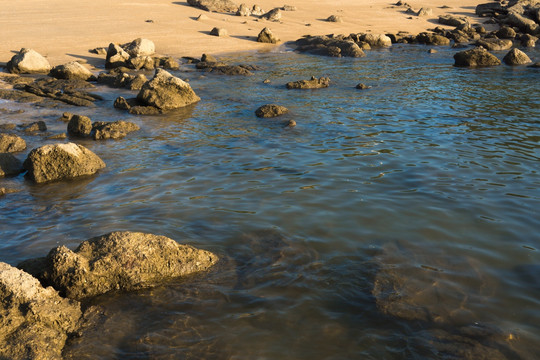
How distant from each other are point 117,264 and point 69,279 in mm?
567

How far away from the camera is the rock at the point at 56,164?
33.3 feet

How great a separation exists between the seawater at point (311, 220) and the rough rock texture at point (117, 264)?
0.19 metres

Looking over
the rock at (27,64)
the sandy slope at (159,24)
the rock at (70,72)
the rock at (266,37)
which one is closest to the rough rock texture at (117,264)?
the rock at (70,72)

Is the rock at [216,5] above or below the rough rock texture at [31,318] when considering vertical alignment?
above

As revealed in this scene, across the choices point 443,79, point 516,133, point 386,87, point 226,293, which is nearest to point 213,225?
point 226,293

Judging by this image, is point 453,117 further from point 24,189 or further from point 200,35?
point 200,35

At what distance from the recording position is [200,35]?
30500 mm

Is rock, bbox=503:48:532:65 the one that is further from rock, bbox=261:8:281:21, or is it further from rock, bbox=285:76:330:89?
rock, bbox=261:8:281:21

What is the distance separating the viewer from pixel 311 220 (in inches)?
321

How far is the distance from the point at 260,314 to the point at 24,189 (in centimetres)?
631

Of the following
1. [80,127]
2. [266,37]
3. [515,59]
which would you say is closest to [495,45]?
[515,59]

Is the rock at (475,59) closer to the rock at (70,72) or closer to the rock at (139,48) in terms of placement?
the rock at (139,48)

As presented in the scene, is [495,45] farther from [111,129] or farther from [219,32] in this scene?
[111,129]

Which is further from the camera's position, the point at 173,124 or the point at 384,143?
the point at 173,124
